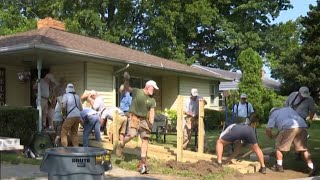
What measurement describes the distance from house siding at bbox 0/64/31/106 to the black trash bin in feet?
40.7

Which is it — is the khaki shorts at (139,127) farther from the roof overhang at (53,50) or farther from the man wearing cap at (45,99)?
the roof overhang at (53,50)

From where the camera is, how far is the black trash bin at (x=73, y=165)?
184 inches

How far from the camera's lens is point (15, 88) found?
16859 millimetres

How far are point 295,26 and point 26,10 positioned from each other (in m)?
27.9

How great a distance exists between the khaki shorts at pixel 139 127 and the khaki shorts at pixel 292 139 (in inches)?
112

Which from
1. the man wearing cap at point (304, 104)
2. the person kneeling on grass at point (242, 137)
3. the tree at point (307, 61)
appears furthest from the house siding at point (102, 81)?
the tree at point (307, 61)

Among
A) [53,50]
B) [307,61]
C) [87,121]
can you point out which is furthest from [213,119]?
[87,121]

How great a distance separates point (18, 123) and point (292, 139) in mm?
6580

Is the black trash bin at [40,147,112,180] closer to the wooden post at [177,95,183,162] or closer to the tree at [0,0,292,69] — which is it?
the wooden post at [177,95,183,162]

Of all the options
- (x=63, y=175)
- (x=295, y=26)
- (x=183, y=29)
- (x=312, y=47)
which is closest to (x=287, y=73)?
(x=312, y=47)

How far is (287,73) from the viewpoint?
32.3 metres

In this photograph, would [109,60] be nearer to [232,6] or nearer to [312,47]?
[312,47]

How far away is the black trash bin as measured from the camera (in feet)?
15.3

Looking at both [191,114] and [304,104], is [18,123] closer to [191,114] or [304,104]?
[191,114]
